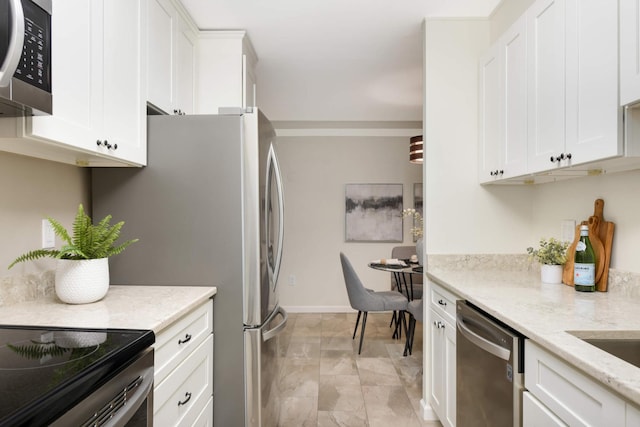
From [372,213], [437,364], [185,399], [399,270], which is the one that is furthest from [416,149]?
[185,399]

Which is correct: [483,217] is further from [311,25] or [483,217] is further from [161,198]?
[161,198]

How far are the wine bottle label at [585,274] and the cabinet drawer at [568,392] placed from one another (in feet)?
2.41

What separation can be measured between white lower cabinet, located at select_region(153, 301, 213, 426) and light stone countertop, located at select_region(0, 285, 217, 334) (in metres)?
0.06

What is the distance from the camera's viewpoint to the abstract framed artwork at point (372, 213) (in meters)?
5.22

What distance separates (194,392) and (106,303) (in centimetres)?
52

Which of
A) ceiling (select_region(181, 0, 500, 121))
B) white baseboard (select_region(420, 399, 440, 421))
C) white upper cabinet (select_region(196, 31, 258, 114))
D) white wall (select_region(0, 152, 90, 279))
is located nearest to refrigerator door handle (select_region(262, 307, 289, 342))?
white wall (select_region(0, 152, 90, 279))

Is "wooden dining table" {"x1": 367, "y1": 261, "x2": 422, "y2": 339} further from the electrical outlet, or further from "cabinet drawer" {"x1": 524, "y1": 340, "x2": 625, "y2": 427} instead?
the electrical outlet

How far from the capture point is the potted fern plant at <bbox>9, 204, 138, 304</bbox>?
1.45 metres

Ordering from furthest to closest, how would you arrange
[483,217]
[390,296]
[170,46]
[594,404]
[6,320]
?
[390,296]
[483,217]
[170,46]
[6,320]
[594,404]

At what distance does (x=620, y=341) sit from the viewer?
1142 millimetres

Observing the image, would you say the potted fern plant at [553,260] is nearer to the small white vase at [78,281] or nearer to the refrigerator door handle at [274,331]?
the refrigerator door handle at [274,331]

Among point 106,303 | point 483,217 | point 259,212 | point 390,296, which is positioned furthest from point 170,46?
point 390,296

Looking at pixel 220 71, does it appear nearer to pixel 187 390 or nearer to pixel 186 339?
pixel 186 339

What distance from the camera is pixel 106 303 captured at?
1508mm
